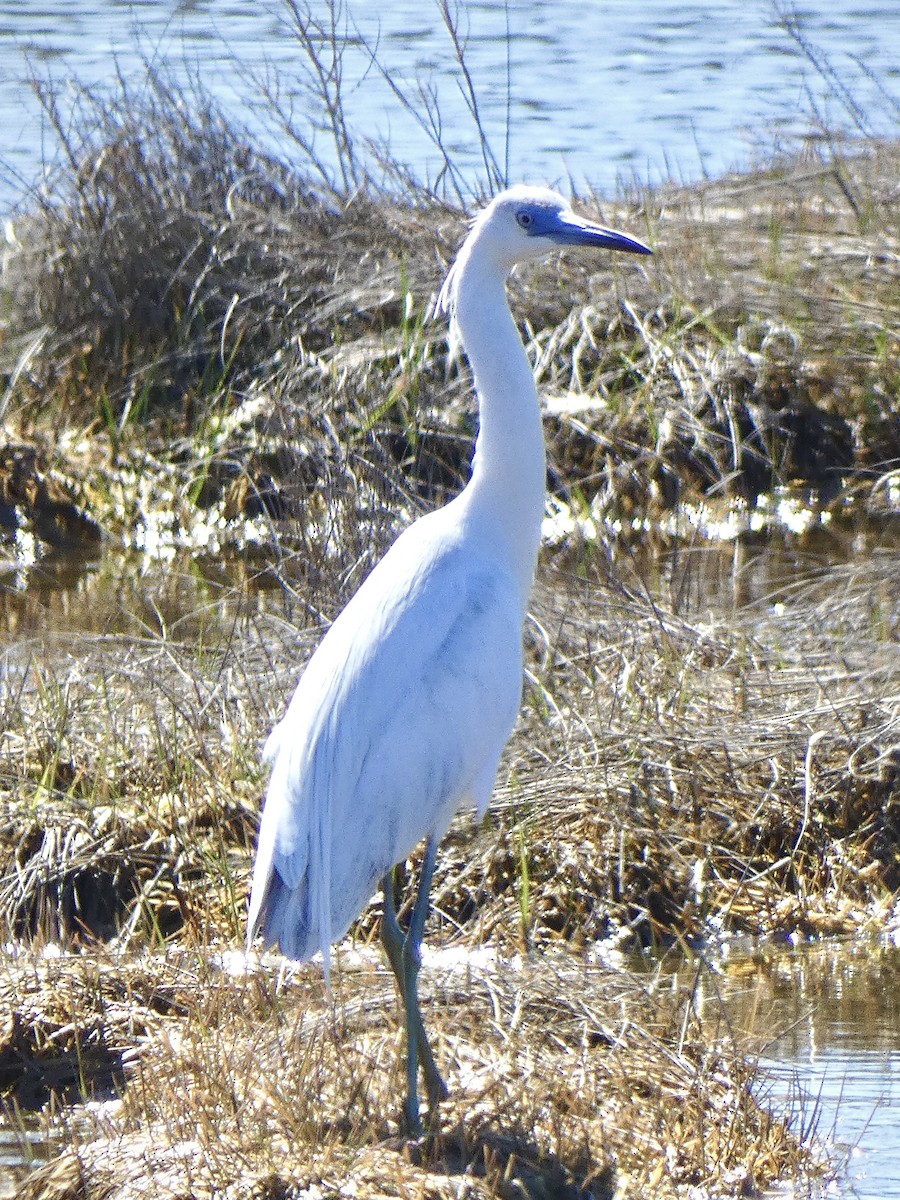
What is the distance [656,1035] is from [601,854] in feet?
3.33

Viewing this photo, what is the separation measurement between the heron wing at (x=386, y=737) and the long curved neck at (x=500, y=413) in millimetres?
189

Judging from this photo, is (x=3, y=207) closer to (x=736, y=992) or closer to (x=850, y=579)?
(x=850, y=579)

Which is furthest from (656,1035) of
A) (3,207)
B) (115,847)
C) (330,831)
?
(3,207)

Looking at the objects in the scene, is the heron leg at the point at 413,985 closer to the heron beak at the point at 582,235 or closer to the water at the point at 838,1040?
the water at the point at 838,1040

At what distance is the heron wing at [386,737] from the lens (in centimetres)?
359

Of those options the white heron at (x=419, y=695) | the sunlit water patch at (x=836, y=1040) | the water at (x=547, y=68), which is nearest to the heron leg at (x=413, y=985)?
the white heron at (x=419, y=695)

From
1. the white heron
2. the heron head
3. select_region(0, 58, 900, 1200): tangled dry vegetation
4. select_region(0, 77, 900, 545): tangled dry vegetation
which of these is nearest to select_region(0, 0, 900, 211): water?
select_region(0, 77, 900, 545): tangled dry vegetation

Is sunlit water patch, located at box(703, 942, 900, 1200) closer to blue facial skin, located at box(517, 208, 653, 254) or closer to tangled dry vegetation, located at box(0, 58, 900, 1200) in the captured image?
tangled dry vegetation, located at box(0, 58, 900, 1200)

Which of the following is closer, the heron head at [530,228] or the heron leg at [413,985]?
the heron leg at [413,985]

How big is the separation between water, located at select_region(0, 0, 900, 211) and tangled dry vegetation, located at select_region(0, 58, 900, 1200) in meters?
1.92

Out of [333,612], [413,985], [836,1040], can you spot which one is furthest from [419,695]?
[333,612]

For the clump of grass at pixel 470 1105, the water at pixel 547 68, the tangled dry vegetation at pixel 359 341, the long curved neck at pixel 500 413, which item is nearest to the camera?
the clump of grass at pixel 470 1105

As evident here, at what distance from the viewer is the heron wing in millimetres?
3592

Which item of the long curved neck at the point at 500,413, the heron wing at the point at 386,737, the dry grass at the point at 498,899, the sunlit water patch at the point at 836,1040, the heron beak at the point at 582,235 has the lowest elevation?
the sunlit water patch at the point at 836,1040
